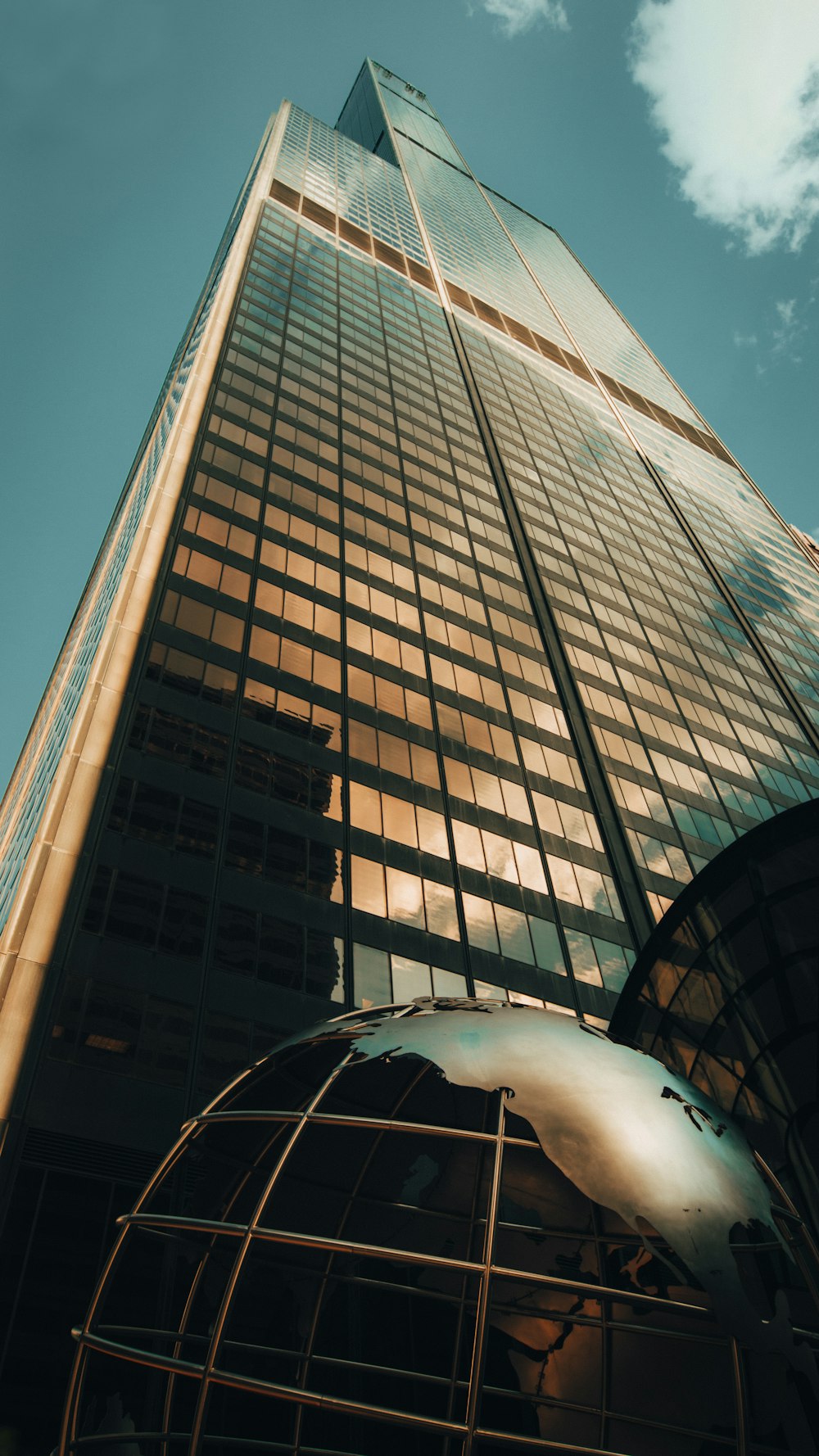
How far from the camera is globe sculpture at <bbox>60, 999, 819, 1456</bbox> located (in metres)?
4.84

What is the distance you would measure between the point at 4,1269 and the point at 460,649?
1044 inches

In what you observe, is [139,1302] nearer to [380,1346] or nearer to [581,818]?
[380,1346]

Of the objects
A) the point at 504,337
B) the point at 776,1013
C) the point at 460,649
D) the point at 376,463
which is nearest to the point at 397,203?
the point at 504,337

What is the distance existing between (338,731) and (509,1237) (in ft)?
63.9

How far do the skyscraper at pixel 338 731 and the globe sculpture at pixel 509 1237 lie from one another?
23.4ft

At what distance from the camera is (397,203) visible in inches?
3649

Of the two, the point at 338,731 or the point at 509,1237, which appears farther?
the point at 338,731

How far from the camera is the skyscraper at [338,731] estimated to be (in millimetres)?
17250

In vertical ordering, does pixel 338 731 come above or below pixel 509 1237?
above

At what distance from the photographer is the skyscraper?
56.6 feet

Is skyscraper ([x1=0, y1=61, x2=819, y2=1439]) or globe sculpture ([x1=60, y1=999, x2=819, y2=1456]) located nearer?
globe sculpture ([x1=60, y1=999, x2=819, y2=1456])

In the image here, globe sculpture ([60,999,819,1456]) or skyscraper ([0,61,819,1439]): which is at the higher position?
skyscraper ([0,61,819,1439])

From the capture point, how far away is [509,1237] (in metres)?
8.79

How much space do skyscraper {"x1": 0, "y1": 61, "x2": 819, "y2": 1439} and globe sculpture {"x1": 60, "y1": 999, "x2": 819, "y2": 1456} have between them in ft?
23.4
